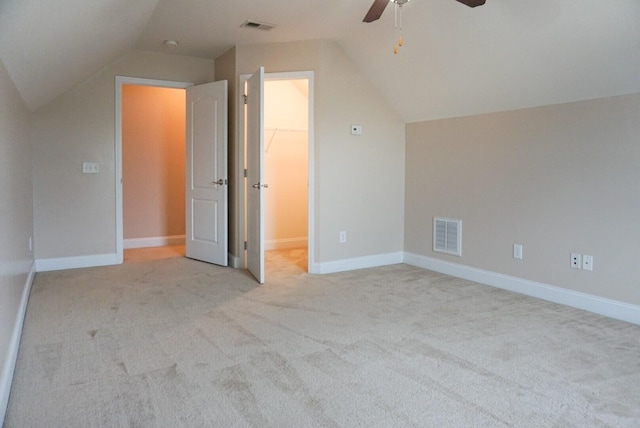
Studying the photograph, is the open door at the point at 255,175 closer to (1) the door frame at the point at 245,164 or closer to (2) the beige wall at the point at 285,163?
(1) the door frame at the point at 245,164

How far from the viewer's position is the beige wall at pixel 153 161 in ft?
19.1

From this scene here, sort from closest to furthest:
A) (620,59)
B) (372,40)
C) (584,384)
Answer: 1. (584,384)
2. (620,59)
3. (372,40)

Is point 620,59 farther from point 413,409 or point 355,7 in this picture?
point 413,409

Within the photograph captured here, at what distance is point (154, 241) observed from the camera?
6051mm

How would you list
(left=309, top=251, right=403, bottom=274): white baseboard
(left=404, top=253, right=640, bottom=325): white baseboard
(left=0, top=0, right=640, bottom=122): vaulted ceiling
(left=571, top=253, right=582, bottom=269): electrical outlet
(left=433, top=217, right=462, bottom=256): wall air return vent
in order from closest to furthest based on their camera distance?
1. (left=0, top=0, right=640, bottom=122): vaulted ceiling
2. (left=404, top=253, right=640, bottom=325): white baseboard
3. (left=571, top=253, right=582, bottom=269): electrical outlet
4. (left=433, top=217, right=462, bottom=256): wall air return vent
5. (left=309, top=251, right=403, bottom=274): white baseboard

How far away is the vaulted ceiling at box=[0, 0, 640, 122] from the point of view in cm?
261

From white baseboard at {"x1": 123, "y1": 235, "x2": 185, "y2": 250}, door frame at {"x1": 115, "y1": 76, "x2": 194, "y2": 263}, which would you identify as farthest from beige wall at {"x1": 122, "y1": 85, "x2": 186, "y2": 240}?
door frame at {"x1": 115, "y1": 76, "x2": 194, "y2": 263}

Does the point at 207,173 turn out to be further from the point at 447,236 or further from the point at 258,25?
the point at 447,236

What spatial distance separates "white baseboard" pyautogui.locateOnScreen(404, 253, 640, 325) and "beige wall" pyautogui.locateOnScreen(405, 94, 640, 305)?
5 centimetres

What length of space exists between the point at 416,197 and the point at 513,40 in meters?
2.06

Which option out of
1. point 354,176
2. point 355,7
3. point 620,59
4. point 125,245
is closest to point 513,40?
point 620,59

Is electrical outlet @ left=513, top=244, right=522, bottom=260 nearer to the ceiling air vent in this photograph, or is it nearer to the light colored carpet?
the light colored carpet

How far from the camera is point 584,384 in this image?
6.96ft

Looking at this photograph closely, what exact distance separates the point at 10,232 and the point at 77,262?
7.57ft
